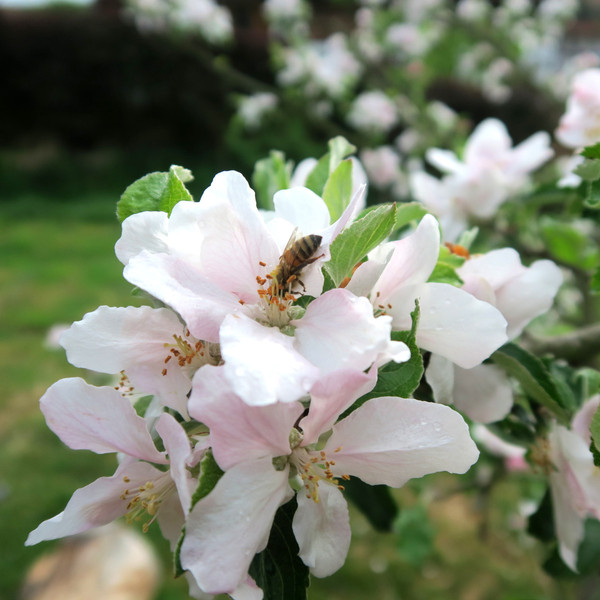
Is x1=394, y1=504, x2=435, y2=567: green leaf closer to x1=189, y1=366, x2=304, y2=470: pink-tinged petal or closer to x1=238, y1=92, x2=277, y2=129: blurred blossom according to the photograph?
x1=189, y1=366, x2=304, y2=470: pink-tinged petal

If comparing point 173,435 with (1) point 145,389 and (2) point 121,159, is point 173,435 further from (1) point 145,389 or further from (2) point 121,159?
(2) point 121,159

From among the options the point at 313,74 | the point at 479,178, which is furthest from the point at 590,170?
the point at 313,74

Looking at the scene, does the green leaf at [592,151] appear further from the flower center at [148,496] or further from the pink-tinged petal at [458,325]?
the flower center at [148,496]

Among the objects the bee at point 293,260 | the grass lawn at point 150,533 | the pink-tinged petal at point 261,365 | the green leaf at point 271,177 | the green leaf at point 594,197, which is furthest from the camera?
the grass lawn at point 150,533

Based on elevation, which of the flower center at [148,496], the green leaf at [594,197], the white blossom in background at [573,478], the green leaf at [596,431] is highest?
→ the green leaf at [594,197]

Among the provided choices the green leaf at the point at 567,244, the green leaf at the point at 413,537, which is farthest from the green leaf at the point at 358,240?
the green leaf at the point at 413,537

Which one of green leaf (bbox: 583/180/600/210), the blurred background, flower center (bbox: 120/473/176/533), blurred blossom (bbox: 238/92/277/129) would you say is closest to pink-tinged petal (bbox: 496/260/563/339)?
green leaf (bbox: 583/180/600/210)

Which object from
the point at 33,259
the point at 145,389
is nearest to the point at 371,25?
the point at 33,259
